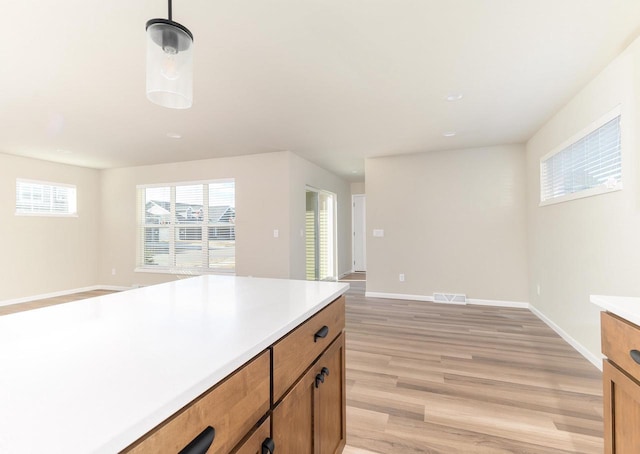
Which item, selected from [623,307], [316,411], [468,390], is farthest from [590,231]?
[316,411]

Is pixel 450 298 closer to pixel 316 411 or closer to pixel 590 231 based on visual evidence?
pixel 590 231

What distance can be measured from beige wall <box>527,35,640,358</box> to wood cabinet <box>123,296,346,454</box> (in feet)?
7.42

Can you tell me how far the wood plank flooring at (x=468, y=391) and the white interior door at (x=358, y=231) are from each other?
15.2 ft

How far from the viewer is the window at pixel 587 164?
237 centimetres

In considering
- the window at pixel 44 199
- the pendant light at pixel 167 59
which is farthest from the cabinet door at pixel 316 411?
the window at pixel 44 199

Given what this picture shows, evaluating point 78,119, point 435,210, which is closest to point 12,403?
point 78,119

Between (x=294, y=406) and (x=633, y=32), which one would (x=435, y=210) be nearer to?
(x=633, y=32)

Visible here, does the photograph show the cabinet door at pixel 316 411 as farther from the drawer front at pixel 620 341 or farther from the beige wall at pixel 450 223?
the beige wall at pixel 450 223

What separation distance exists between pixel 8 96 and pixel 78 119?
2.12ft

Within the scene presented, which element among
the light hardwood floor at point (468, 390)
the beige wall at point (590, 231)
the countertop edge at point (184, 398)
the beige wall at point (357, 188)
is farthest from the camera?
the beige wall at point (357, 188)

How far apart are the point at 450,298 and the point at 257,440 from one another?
4.67 metres

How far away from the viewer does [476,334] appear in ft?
11.1

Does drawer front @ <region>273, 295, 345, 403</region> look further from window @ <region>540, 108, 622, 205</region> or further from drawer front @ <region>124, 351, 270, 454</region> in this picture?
window @ <region>540, 108, 622, 205</region>

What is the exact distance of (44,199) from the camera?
5434mm
